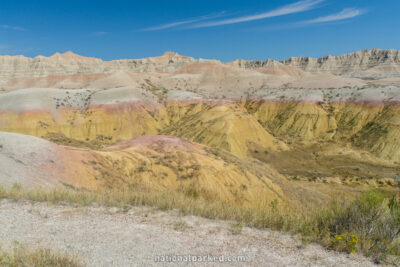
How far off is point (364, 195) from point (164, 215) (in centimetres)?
526

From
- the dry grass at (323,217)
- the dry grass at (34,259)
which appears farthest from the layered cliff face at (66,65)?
the dry grass at (34,259)

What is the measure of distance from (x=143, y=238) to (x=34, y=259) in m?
2.04

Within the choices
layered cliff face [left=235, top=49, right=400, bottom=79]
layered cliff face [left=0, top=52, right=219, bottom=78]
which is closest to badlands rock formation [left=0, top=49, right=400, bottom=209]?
layered cliff face [left=0, top=52, right=219, bottom=78]

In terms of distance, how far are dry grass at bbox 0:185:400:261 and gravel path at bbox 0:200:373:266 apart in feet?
1.05

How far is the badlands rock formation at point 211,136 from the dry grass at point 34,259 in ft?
25.5

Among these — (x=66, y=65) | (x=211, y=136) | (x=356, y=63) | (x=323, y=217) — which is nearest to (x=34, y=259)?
(x=323, y=217)

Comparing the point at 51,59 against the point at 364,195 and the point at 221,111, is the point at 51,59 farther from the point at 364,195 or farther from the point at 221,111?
the point at 364,195

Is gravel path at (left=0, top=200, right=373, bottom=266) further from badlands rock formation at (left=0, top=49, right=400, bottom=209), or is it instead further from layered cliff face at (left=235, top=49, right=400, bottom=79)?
layered cliff face at (left=235, top=49, right=400, bottom=79)

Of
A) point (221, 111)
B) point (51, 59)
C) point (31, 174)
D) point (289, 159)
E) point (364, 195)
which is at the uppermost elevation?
point (51, 59)

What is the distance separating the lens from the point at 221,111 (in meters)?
48.2

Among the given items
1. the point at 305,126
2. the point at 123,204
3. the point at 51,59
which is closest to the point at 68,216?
the point at 123,204

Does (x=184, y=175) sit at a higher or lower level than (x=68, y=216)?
lower

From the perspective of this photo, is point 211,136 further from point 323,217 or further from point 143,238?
point 143,238

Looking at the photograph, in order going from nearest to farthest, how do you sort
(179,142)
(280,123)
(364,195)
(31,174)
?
(364,195), (31,174), (179,142), (280,123)
